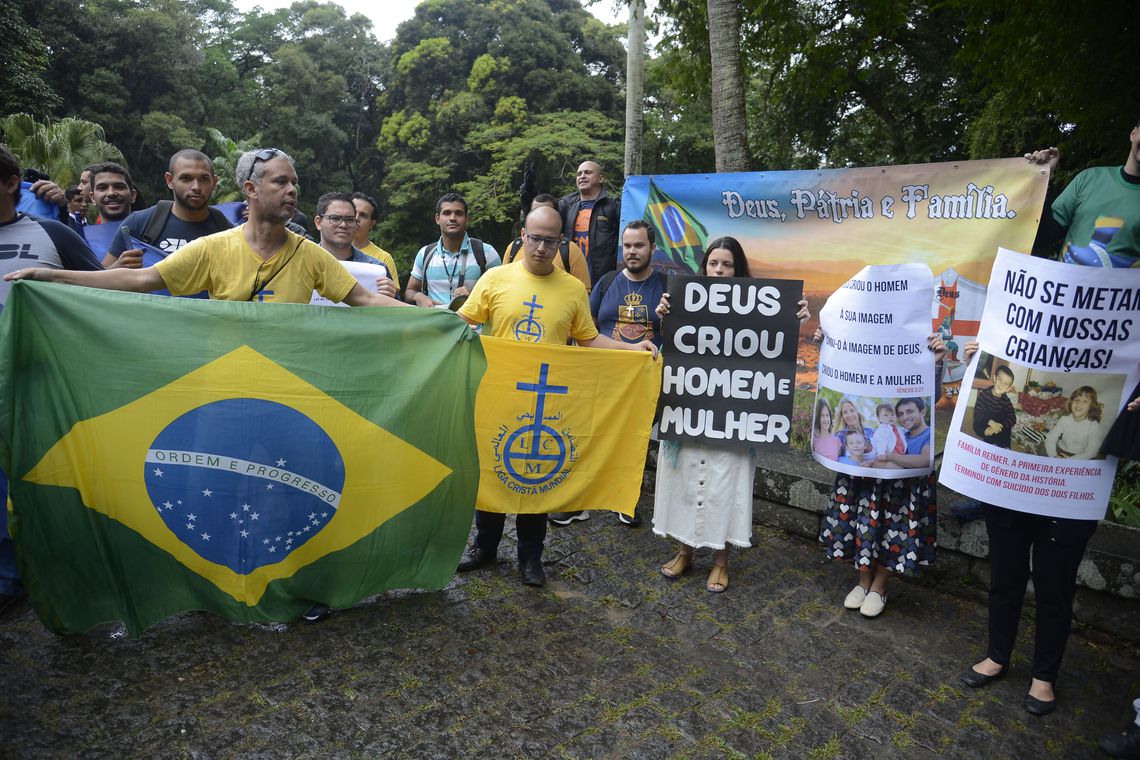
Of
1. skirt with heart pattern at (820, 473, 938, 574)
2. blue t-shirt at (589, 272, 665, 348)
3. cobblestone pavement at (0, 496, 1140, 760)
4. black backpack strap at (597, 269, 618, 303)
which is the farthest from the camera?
black backpack strap at (597, 269, 618, 303)

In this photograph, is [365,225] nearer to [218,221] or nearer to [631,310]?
[218,221]

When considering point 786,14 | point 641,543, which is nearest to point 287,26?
point 786,14

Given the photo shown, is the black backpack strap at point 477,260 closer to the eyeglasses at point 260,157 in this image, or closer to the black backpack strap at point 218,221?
the black backpack strap at point 218,221

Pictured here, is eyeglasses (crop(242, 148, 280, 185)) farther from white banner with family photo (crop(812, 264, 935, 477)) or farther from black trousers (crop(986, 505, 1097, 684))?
black trousers (crop(986, 505, 1097, 684))

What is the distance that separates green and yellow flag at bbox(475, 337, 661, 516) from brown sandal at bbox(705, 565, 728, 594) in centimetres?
56

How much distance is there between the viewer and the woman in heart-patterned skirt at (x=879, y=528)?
12.3 feet

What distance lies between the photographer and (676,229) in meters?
6.17

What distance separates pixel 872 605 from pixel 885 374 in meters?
1.18

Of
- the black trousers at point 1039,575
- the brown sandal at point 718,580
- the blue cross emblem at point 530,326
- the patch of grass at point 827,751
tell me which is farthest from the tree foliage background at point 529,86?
the patch of grass at point 827,751

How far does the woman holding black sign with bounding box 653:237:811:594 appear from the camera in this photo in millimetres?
4078

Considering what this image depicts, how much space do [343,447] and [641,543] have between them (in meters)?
2.14

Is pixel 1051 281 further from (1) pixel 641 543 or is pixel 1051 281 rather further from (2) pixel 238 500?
(2) pixel 238 500

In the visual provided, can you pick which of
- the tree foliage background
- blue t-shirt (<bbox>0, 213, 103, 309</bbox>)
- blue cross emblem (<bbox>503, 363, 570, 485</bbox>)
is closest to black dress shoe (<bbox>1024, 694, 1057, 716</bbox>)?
blue cross emblem (<bbox>503, 363, 570, 485</bbox>)

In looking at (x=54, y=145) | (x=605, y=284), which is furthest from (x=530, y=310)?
(x=54, y=145)
